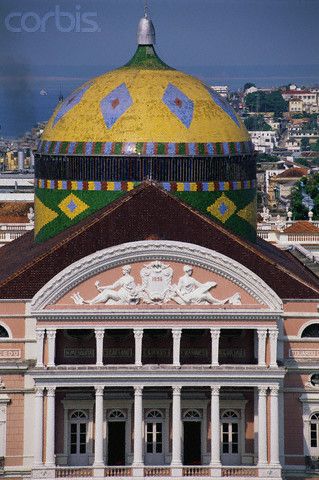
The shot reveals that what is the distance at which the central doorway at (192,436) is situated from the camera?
75500mm

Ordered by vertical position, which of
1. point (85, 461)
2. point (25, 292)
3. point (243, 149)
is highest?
point (243, 149)

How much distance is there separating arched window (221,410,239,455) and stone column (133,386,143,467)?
2714 millimetres

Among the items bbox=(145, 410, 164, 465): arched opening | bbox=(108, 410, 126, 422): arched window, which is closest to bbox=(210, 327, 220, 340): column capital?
bbox=(145, 410, 164, 465): arched opening

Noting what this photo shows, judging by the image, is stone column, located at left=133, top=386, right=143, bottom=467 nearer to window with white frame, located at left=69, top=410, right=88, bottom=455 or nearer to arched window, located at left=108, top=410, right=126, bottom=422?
arched window, located at left=108, top=410, right=126, bottom=422

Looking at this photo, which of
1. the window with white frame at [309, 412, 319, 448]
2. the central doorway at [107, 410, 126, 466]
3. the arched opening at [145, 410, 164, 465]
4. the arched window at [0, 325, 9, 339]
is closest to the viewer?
the arched window at [0, 325, 9, 339]

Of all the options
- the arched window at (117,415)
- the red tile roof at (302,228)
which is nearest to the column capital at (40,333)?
the arched window at (117,415)

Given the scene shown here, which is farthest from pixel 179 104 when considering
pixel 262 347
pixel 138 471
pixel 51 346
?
pixel 138 471

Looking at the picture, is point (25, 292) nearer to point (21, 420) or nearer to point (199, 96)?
point (21, 420)

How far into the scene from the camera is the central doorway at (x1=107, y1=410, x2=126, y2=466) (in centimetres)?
7538

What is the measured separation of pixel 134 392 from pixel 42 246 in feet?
30.9

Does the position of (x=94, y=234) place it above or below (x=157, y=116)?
below

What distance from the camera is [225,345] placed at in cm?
7575

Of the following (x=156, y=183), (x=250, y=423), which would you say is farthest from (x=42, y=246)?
(x=250, y=423)

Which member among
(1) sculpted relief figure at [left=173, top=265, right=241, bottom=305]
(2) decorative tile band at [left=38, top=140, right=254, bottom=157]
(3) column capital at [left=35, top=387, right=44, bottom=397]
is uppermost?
(2) decorative tile band at [left=38, top=140, right=254, bottom=157]
